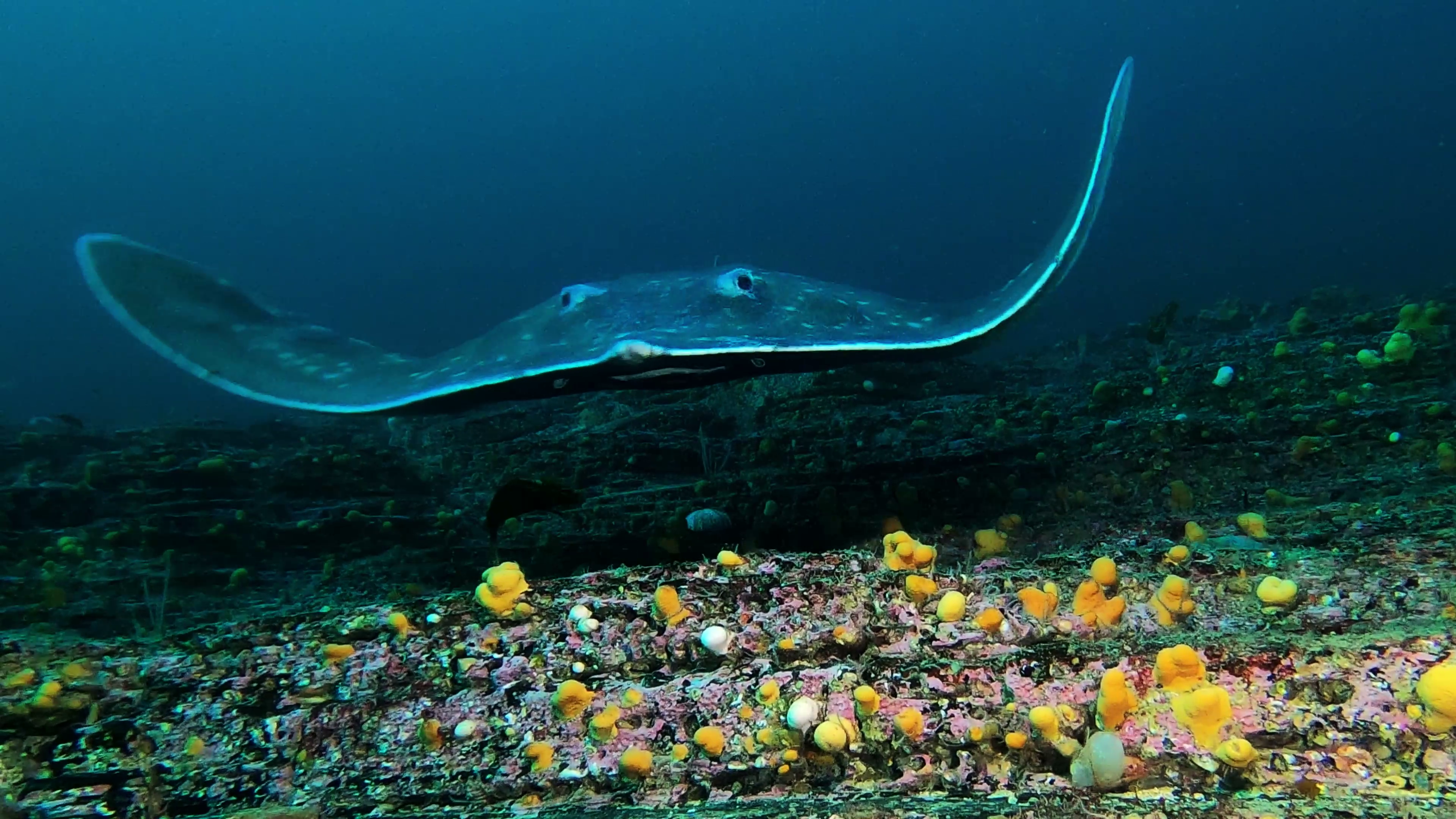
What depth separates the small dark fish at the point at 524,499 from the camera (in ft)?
10.8

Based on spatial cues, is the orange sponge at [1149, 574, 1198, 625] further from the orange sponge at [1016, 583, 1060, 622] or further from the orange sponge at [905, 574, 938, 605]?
the orange sponge at [905, 574, 938, 605]

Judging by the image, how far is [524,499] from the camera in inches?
132

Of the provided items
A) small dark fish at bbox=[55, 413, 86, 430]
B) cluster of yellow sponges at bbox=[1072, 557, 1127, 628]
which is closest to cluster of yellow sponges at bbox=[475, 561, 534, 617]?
cluster of yellow sponges at bbox=[1072, 557, 1127, 628]

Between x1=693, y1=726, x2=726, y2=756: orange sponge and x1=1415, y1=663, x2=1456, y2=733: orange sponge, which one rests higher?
x1=1415, y1=663, x2=1456, y2=733: orange sponge

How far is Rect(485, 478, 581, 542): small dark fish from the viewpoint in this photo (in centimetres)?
329

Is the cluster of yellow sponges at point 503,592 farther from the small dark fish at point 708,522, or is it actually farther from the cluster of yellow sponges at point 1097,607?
the small dark fish at point 708,522

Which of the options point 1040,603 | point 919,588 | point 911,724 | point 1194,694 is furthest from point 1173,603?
point 911,724

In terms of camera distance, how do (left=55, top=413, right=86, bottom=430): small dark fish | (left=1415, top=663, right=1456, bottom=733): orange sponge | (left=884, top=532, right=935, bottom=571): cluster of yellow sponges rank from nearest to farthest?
(left=1415, top=663, right=1456, bottom=733): orange sponge → (left=884, top=532, right=935, bottom=571): cluster of yellow sponges → (left=55, top=413, right=86, bottom=430): small dark fish

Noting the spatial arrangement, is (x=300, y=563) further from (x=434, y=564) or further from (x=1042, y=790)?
(x=1042, y=790)

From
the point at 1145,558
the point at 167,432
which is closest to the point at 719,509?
the point at 1145,558

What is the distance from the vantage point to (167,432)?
29.4 ft

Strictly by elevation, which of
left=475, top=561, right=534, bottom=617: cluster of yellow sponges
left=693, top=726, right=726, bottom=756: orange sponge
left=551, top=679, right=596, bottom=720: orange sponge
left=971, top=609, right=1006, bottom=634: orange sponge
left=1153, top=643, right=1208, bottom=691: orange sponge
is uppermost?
left=475, top=561, right=534, bottom=617: cluster of yellow sponges

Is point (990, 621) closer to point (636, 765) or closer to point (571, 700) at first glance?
point (636, 765)

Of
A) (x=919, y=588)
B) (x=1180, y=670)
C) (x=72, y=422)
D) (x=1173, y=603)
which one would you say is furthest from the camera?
(x=72, y=422)
